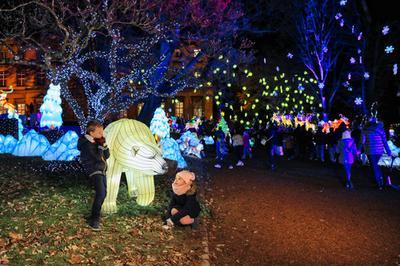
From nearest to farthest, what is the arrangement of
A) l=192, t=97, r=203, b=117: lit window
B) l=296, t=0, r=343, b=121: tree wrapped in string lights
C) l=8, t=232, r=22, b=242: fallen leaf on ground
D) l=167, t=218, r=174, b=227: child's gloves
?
l=8, t=232, r=22, b=242: fallen leaf on ground
l=167, t=218, r=174, b=227: child's gloves
l=296, t=0, r=343, b=121: tree wrapped in string lights
l=192, t=97, r=203, b=117: lit window

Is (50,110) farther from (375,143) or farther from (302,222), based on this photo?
(302,222)

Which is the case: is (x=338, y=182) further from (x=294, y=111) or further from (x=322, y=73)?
(x=294, y=111)

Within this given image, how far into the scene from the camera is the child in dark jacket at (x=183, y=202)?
7379mm

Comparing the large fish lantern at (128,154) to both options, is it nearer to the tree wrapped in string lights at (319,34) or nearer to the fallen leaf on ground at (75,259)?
the fallen leaf on ground at (75,259)

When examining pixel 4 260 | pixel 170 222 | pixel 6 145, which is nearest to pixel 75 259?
pixel 4 260

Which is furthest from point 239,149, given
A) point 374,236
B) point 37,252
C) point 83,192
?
point 37,252

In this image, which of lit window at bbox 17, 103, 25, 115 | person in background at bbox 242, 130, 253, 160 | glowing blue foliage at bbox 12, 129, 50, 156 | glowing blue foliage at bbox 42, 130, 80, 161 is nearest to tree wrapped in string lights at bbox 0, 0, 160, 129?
glowing blue foliage at bbox 42, 130, 80, 161

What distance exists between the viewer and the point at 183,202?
24.6ft

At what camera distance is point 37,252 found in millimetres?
5781

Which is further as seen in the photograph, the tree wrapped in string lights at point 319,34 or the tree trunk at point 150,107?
the tree wrapped in string lights at point 319,34

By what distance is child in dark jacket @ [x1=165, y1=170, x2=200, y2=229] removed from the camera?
738 cm

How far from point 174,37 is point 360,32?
Answer: 1716 cm

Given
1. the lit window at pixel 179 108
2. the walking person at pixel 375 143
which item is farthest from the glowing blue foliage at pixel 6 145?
the lit window at pixel 179 108

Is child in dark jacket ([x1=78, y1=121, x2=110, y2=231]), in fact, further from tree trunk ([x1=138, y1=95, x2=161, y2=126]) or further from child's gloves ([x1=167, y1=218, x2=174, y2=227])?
tree trunk ([x1=138, y1=95, x2=161, y2=126])
